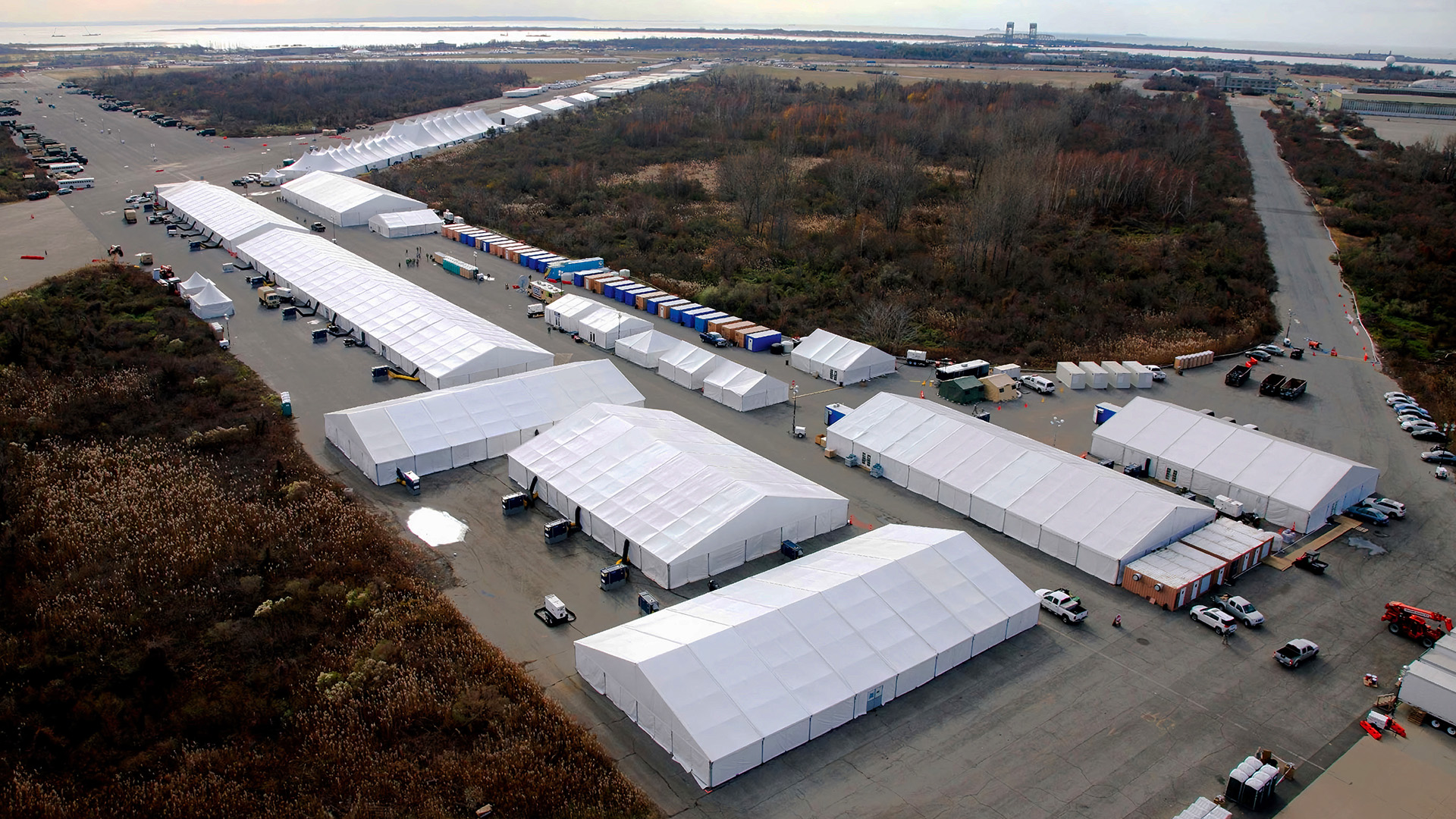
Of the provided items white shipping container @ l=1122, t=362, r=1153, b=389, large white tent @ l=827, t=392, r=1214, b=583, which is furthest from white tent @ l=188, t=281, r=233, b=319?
white shipping container @ l=1122, t=362, r=1153, b=389

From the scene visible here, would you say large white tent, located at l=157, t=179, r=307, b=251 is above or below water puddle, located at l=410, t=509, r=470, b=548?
above

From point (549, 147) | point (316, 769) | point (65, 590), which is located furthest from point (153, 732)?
point (549, 147)

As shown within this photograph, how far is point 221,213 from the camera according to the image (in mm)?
81750

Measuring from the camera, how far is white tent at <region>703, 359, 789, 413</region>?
47.2 metres

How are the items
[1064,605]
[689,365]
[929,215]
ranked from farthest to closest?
[929,215] → [689,365] → [1064,605]

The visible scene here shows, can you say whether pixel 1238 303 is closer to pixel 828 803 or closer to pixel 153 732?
pixel 828 803

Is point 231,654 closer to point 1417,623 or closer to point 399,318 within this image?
point 399,318

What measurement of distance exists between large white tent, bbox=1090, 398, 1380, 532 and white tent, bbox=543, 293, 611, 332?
32.0 m

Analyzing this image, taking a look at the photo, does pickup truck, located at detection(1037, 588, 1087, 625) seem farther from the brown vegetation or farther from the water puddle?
the water puddle

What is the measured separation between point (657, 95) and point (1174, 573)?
14939 centimetres

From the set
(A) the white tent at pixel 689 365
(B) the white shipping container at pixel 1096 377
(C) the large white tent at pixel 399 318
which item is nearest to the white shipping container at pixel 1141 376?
(B) the white shipping container at pixel 1096 377

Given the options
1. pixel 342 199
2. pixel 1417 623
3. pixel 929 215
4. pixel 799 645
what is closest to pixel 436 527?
pixel 799 645

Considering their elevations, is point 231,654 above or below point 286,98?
below

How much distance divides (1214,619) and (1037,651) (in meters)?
6.61
